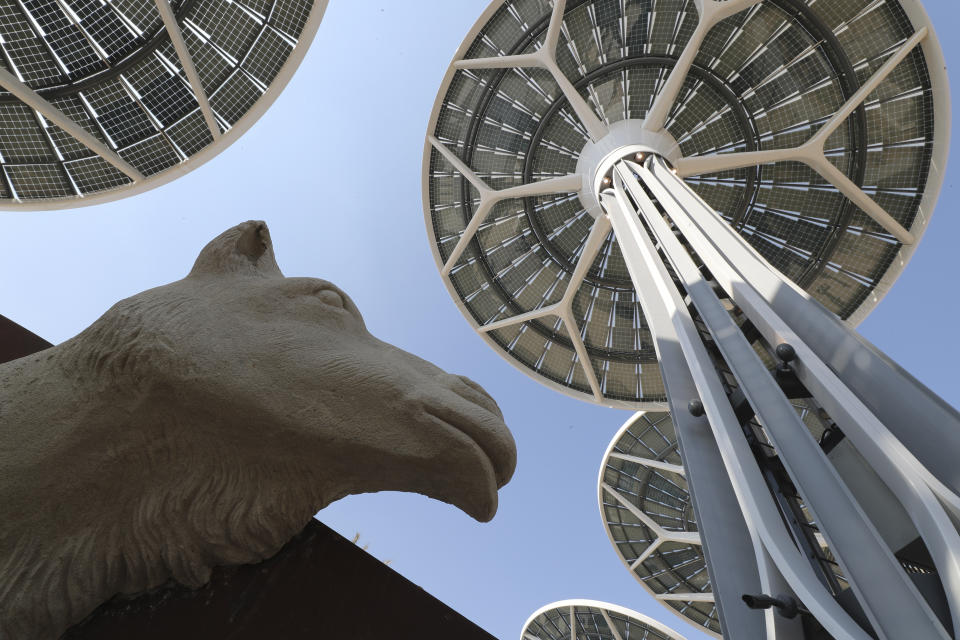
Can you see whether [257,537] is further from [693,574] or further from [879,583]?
[693,574]

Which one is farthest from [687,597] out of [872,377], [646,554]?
[872,377]

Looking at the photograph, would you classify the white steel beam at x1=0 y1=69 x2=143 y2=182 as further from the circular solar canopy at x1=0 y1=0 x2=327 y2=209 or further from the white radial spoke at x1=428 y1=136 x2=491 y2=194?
the white radial spoke at x1=428 y1=136 x2=491 y2=194

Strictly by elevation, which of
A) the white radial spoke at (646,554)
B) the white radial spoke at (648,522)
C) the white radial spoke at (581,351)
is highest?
the white radial spoke at (581,351)

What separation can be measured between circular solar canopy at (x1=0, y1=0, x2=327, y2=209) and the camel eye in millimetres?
13703

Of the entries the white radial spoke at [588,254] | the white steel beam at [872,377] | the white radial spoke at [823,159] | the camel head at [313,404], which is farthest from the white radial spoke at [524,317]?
the camel head at [313,404]

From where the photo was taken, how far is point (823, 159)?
667 inches

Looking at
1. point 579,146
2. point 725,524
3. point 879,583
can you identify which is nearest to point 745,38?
point 579,146

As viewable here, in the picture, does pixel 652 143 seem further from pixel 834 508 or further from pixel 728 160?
pixel 834 508

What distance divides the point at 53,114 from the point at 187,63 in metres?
3.15

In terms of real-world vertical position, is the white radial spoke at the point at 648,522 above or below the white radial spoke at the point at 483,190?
below

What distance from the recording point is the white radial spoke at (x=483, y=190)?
17.9 m

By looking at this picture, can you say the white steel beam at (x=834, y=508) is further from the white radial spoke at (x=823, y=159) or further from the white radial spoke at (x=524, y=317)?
the white radial spoke at (x=524, y=317)

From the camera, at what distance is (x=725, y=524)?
5.55m

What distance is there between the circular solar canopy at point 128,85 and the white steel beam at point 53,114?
0.15 ft
